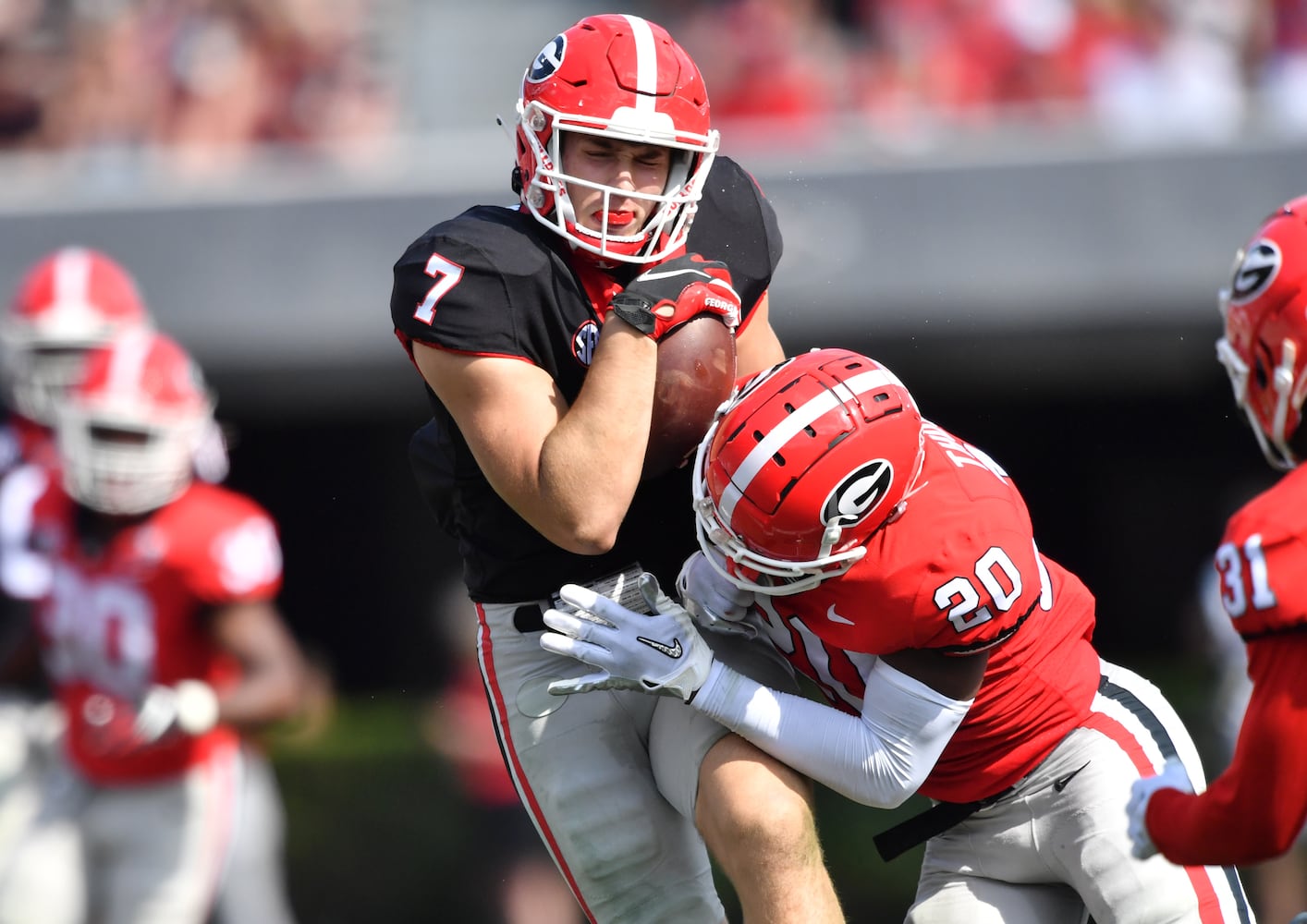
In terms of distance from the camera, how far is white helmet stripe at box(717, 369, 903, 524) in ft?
9.21

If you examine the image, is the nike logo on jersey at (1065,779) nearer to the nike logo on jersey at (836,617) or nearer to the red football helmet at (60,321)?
the nike logo on jersey at (836,617)

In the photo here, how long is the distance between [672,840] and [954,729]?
2.05 feet

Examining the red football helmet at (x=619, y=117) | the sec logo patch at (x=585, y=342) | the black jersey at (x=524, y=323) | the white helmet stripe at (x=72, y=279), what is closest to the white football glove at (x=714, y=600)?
the black jersey at (x=524, y=323)

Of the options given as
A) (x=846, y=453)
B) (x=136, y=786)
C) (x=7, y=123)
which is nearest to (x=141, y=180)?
(x=7, y=123)

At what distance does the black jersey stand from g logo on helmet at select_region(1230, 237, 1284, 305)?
926 mm

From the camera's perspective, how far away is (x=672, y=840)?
319cm

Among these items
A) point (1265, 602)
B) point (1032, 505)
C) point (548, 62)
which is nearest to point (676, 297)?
point (548, 62)

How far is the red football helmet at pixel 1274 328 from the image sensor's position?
8.74 ft

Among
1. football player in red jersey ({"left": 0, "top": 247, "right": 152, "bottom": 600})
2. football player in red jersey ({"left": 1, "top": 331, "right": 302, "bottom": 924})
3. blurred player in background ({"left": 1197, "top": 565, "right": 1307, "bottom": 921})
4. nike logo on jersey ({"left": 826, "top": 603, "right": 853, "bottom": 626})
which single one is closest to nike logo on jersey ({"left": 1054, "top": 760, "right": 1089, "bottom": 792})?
nike logo on jersey ({"left": 826, "top": 603, "right": 853, "bottom": 626})

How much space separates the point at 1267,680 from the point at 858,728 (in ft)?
2.34

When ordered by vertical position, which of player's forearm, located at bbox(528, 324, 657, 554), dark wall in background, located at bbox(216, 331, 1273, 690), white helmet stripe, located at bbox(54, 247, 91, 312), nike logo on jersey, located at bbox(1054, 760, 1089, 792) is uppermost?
player's forearm, located at bbox(528, 324, 657, 554)

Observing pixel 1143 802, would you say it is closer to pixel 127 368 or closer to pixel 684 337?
pixel 684 337

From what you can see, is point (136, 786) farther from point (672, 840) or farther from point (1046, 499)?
point (1046, 499)

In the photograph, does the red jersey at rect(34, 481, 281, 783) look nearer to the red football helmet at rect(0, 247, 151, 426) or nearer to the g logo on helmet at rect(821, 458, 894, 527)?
the red football helmet at rect(0, 247, 151, 426)
